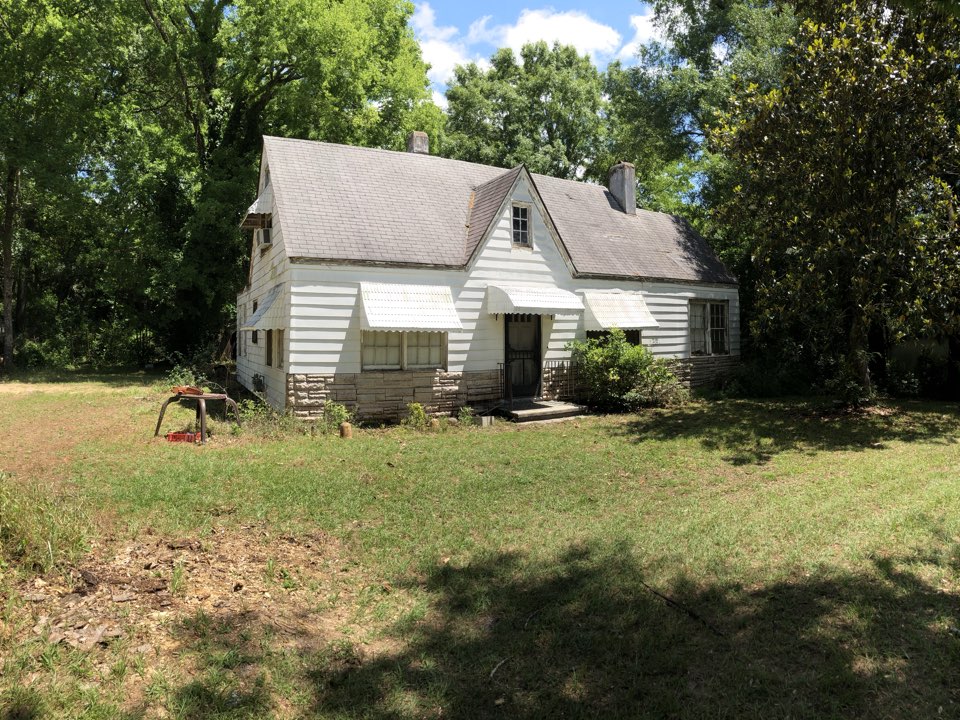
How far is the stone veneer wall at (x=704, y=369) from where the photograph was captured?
1714cm

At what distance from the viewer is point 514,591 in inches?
179

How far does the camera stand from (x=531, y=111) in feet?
108

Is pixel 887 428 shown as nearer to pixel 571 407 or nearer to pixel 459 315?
pixel 571 407

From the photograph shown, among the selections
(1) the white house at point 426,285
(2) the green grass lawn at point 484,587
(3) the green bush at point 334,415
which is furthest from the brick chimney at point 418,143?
(2) the green grass lawn at point 484,587

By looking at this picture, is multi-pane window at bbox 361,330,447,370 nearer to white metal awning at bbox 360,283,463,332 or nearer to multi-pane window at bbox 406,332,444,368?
multi-pane window at bbox 406,332,444,368

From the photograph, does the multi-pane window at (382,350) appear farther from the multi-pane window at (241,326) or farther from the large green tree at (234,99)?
the large green tree at (234,99)

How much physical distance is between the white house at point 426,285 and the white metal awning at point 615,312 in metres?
0.04

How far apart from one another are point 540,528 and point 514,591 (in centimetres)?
143

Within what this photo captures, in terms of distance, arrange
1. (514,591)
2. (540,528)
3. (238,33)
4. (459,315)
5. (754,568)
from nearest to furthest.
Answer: (514,591)
(754,568)
(540,528)
(459,315)
(238,33)

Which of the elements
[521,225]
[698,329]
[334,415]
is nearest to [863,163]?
[521,225]

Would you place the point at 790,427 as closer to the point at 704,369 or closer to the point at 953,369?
the point at 704,369

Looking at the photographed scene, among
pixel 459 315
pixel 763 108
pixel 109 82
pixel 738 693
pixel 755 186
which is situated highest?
pixel 109 82

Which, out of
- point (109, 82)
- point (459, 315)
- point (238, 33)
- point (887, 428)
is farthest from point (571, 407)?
point (109, 82)

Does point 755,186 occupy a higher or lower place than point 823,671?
higher
